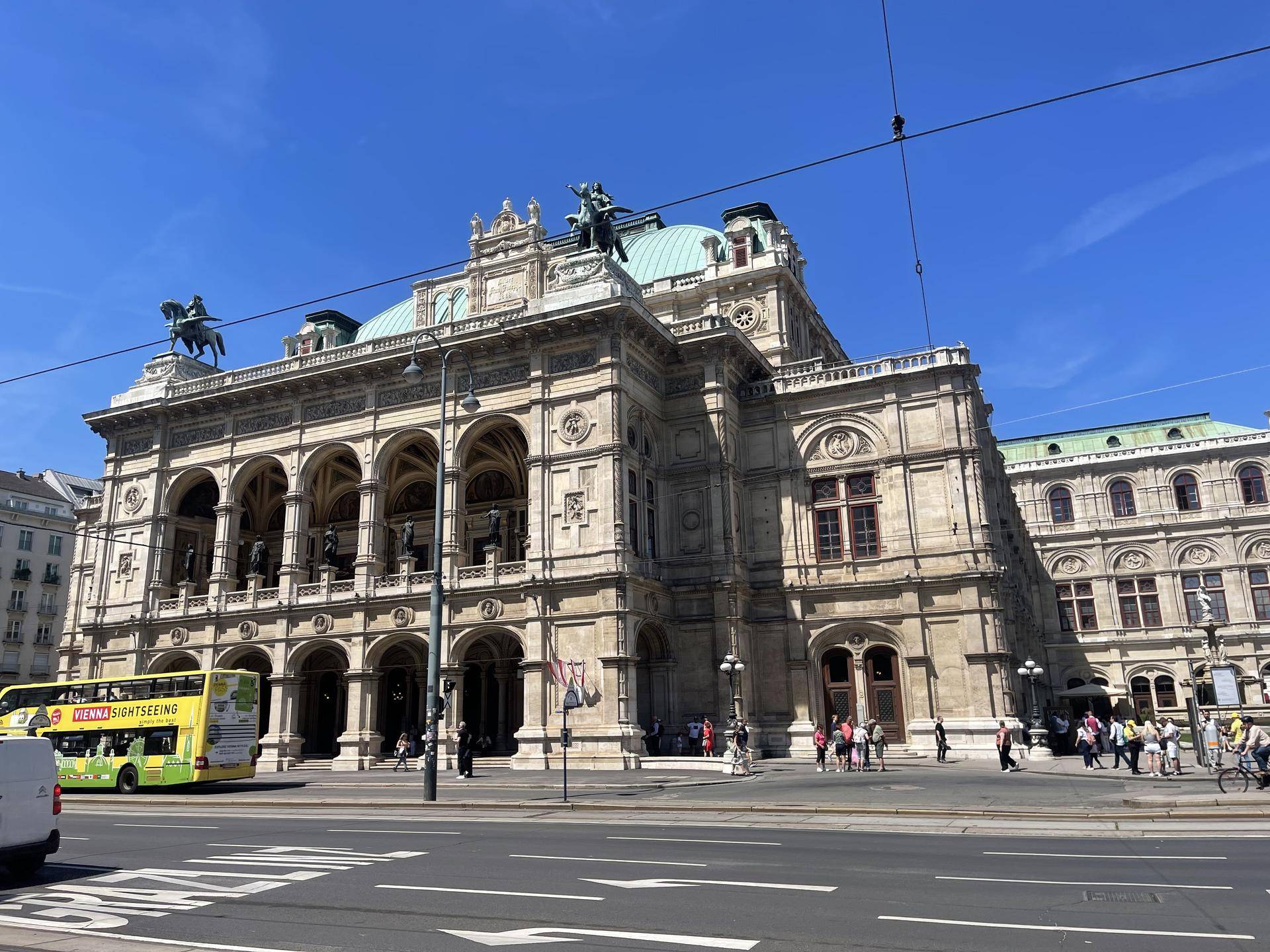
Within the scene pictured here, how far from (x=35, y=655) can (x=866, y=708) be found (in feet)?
207

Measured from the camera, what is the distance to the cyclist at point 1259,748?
67.8ft

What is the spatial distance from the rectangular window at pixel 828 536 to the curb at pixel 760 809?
21125 mm

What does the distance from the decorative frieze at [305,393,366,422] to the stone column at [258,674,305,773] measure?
1165 cm

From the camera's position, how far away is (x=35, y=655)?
70.9 metres

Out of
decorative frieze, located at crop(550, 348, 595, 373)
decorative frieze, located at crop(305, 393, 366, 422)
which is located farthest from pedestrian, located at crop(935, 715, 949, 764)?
decorative frieze, located at crop(305, 393, 366, 422)

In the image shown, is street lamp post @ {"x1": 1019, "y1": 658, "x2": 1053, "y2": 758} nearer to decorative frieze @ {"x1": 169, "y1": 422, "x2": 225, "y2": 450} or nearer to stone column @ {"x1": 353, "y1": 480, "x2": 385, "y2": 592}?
stone column @ {"x1": 353, "y1": 480, "x2": 385, "y2": 592}

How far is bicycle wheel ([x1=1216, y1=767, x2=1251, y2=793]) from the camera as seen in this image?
67.8 feet

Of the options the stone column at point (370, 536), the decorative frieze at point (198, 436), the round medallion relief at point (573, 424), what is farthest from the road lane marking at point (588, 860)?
the decorative frieze at point (198, 436)

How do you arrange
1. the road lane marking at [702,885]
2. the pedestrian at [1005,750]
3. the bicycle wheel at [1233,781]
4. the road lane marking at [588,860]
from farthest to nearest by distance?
the pedestrian at [1005,750]
the bicycle wheel at [1233,781]
the road lane marking at [588,860]
the road lane marking at [702,885]

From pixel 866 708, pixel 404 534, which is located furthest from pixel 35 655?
pixel 866 708

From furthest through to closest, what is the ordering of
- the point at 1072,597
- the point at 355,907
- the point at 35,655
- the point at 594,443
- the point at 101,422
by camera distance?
1. the point at 35,655
2. the point at 1072,597
3. the point at 101,422
4. the point at 594,443
5. the point at 355,907

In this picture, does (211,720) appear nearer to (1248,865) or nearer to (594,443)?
(594,443)

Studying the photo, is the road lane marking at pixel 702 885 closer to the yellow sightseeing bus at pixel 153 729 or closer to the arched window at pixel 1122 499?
the yellow sightseeing bus at pixel 153 729

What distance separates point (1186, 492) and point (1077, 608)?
1048cm
